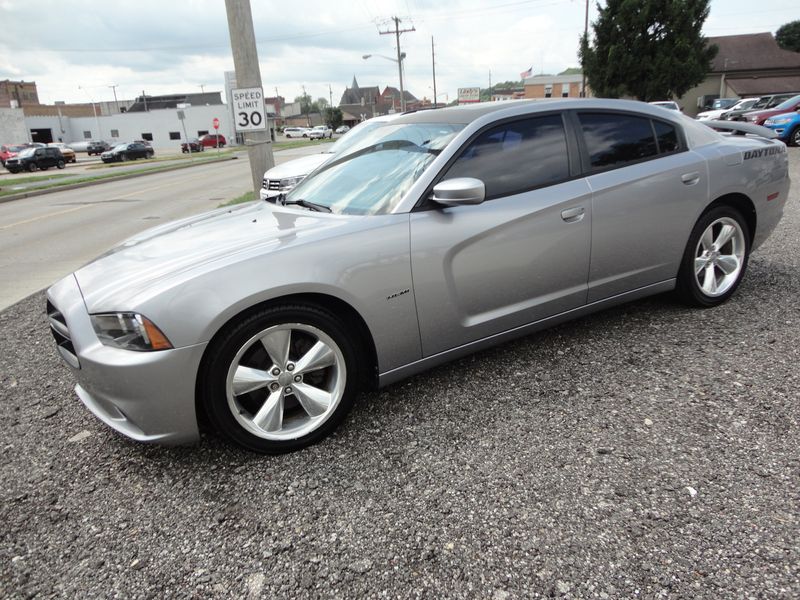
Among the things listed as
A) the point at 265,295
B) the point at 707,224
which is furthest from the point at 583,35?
the point at 265,295

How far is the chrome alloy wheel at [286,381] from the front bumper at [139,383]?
0.19 meters

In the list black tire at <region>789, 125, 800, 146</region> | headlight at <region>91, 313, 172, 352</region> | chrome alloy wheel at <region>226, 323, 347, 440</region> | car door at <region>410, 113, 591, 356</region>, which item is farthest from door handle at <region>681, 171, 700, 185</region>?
black tire at <region>789, 125, 800, 146</region>

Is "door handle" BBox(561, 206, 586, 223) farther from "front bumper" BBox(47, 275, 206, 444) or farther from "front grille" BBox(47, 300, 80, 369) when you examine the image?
"front grille" BBox(47, 300, 80, 369)

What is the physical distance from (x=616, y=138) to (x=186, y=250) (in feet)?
8.97

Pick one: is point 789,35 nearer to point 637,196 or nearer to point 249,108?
point 249,108

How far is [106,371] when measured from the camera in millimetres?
2395

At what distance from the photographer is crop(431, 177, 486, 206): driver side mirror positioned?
280 centimetres

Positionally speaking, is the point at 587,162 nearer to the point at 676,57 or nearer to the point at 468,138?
the point at 468,138

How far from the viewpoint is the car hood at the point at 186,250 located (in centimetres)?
250

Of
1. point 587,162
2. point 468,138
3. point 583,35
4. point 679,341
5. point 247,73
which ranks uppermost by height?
point 583,35

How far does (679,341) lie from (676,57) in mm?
32209

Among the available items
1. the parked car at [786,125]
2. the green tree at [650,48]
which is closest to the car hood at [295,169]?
the parked car at [786,125]

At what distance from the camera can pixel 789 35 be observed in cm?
7550

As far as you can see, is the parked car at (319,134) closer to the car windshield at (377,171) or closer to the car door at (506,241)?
the car windshield at (377,171)
